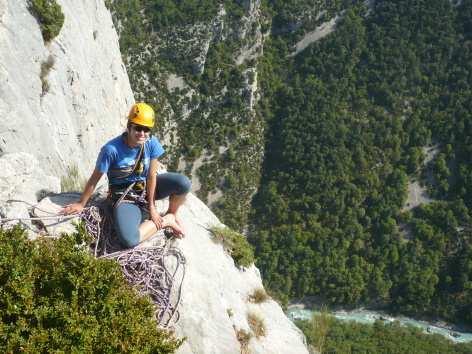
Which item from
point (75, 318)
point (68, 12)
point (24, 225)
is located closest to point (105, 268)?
point (75, 318)

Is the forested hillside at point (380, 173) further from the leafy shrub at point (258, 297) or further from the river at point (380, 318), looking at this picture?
the leafy shrub at point (258, 297)

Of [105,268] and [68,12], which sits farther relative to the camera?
[68,12]

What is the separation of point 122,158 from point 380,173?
76644 millimetres

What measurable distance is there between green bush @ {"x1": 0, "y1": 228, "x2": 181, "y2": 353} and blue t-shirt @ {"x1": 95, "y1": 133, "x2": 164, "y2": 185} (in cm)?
211

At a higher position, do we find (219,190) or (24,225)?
(24,225)

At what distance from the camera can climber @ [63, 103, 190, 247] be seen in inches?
335

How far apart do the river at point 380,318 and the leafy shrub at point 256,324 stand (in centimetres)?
6631

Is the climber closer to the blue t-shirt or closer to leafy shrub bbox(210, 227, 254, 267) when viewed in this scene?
the blue t-shirt

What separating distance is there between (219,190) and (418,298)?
39.1 m

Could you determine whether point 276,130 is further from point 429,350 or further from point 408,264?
point 429,350

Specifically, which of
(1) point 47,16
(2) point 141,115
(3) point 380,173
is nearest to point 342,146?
(3) point 380,173

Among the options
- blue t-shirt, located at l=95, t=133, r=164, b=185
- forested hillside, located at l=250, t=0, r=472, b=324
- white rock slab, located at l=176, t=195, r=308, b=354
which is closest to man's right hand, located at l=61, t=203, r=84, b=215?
blue t-shirt, located at l=95, t=133, r=164, b=185

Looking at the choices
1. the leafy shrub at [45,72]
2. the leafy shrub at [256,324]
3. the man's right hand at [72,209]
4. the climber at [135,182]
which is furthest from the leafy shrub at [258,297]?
the leafy shrub at [45,72]

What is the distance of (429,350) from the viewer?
68.6 metres
